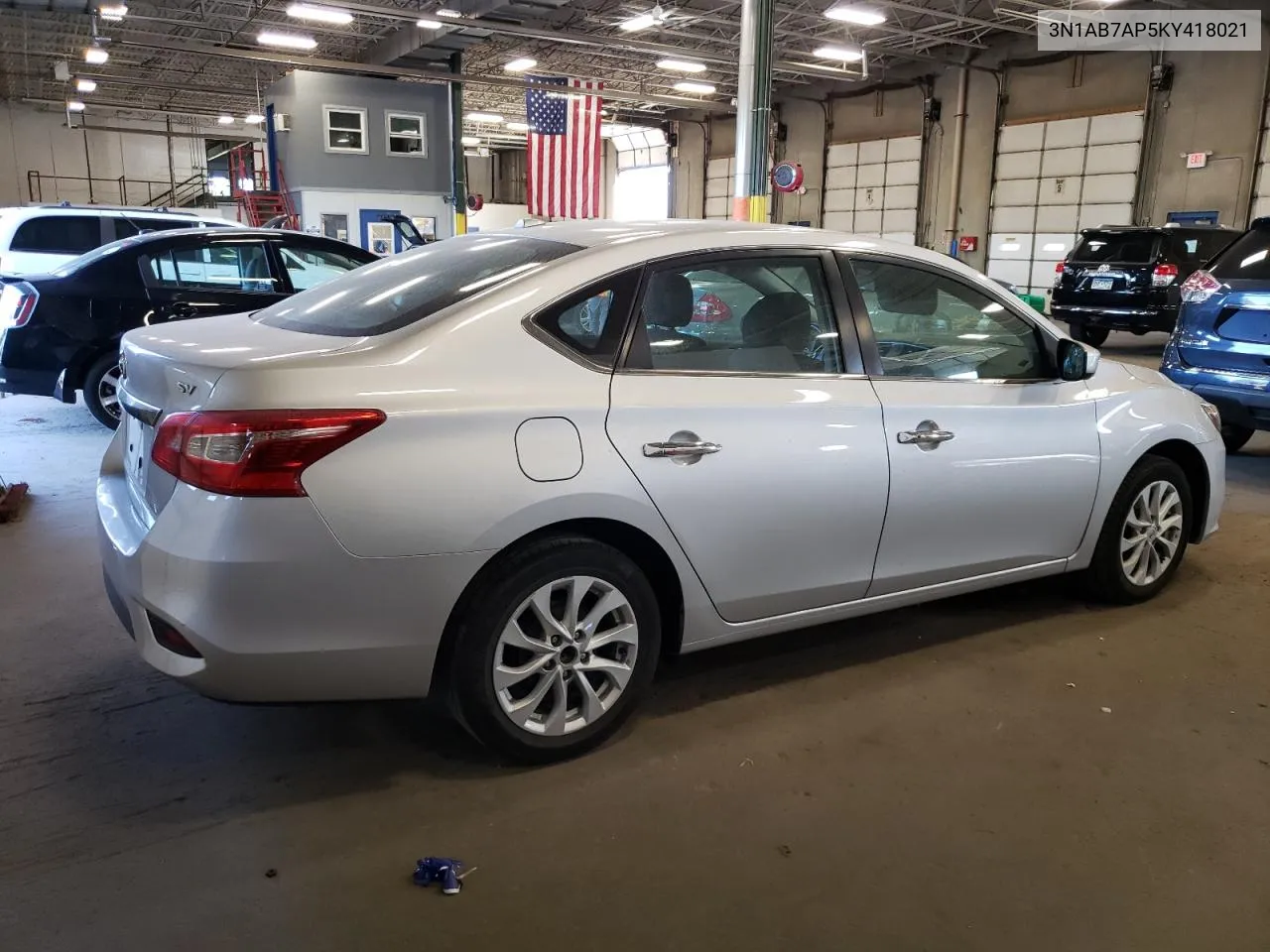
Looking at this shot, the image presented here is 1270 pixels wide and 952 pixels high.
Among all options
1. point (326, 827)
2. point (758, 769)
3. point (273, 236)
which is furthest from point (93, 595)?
point (273, 236)

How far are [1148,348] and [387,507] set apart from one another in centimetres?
1480

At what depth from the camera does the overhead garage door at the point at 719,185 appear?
28.2 meters

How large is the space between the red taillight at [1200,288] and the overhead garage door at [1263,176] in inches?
487

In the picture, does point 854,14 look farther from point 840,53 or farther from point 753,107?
point 753,107

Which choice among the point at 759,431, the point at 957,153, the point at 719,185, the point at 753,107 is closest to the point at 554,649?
the point at 759,431

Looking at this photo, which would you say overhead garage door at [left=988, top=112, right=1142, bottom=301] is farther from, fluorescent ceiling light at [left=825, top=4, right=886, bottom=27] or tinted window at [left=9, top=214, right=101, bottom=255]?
tinted window at [left=9, top=214, right=101, bottom=255]

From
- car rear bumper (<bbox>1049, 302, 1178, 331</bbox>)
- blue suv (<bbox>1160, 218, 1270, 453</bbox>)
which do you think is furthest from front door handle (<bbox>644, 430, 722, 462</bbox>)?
car rear bumper (<bbox>1049, 302, 1178, 331</bbox>)

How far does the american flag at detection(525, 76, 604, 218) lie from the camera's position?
A: 16922 mm

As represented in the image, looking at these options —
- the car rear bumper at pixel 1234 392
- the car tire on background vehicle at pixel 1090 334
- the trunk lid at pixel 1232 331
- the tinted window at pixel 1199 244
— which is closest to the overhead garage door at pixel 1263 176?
the car tire on background vehicle at pixel 1090 334

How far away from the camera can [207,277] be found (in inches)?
272

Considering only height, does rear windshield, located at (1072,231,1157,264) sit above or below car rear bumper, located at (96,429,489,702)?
above

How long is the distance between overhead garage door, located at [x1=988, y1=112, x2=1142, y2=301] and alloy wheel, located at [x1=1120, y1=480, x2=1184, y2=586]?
16.9 metres

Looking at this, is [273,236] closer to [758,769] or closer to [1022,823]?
[758,769]

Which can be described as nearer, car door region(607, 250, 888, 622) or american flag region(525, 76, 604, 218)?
car door region(607, 250, 888, 622)
